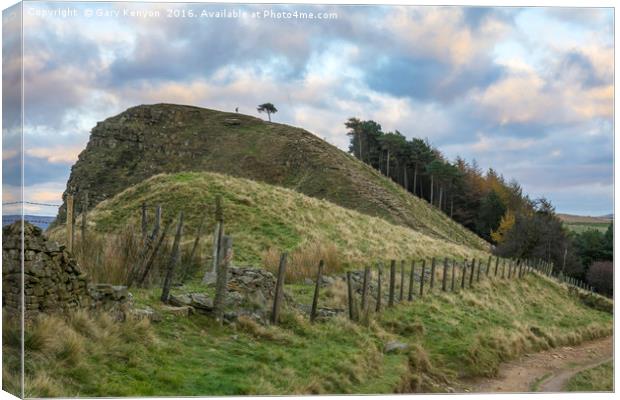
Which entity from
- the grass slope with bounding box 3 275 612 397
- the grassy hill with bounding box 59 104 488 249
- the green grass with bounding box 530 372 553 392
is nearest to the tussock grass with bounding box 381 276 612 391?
the grass slope with bounding box 3 275 612 397

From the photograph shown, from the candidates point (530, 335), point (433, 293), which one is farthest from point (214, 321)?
point (433, 293)

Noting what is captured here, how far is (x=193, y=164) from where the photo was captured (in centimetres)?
6331

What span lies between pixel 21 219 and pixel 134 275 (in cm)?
545

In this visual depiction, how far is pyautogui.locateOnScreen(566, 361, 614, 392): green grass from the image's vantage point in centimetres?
969

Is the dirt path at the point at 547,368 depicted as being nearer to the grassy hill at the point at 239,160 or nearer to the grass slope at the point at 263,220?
the grass slope at the point at 263,220

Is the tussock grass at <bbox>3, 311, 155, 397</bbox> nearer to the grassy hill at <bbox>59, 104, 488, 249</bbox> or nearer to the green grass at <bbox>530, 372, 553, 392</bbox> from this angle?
the green grass at <bbox>530, 372, 553, 392</bbox>

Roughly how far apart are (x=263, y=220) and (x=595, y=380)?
1777 cm

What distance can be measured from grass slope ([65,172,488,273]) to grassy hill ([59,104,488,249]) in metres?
19.3

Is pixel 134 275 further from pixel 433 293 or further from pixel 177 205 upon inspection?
pixel 177 205

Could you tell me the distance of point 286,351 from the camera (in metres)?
10.5

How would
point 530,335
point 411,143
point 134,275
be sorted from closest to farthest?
1. point 134,275
2. point 530,335
3. point 411,143

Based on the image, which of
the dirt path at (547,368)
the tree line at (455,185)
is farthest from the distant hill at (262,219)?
the dirt path at (547,368)

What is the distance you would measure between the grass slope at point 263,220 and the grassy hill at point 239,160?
63.3 feet

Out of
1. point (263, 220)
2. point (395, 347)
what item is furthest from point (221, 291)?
point (263, 220)
